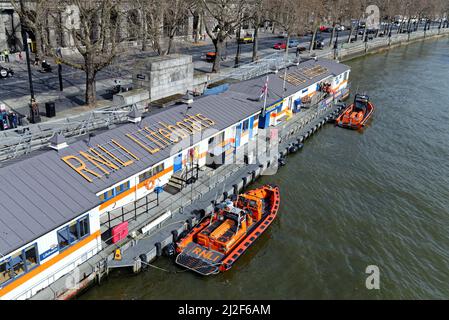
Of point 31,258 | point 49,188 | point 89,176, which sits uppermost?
point 49,188

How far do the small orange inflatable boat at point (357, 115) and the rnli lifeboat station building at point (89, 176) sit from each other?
47.4 ft

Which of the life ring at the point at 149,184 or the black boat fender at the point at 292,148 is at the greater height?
the life ring at the point at 149,184

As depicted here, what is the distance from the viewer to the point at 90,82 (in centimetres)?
4216

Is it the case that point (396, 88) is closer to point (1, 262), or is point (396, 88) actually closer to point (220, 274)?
point (220, 274)

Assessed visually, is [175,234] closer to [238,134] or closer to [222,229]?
[222,229]

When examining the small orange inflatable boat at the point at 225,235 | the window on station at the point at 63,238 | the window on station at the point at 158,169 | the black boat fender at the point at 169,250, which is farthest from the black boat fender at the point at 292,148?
the window on station at the point at 63,238

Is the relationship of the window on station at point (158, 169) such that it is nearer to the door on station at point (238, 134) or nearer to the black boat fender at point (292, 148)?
the door on station at point (238, 134)

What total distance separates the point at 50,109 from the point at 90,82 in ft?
17.1

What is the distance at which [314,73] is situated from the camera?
180 ft

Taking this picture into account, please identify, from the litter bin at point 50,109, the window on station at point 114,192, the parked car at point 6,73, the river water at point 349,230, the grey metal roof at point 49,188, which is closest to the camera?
the grey metal roof at point 49,188

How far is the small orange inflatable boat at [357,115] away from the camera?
50031 millimetres

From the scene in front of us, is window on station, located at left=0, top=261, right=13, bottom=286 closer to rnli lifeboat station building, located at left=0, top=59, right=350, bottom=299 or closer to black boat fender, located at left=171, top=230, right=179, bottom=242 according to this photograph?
rnli lifeboat station building, located at left=0, top=59, right=350, bottom=299

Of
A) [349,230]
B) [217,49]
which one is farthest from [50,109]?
[349,230]

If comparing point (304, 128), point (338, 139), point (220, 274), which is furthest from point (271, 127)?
point (220, 274)
